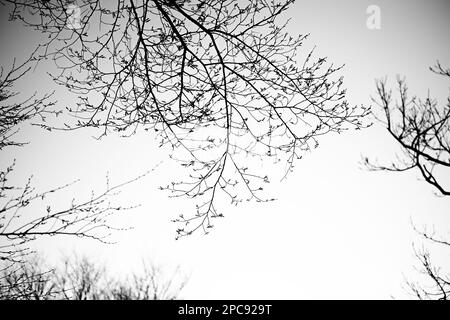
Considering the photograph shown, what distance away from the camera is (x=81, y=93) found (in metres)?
2.96

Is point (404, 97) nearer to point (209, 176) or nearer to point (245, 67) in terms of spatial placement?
point (245, 67)
